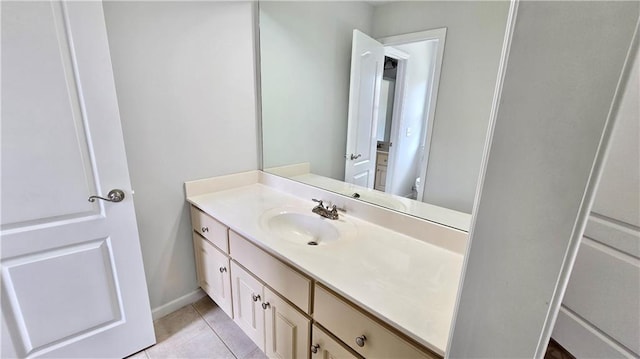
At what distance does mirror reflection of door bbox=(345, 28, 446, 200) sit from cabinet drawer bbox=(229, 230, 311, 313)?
685 mm

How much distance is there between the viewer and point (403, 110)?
4.27ft

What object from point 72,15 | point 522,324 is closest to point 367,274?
point 522,324

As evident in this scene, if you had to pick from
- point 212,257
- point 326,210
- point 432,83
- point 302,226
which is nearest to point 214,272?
point 212,257

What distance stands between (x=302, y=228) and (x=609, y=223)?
47.6 inches

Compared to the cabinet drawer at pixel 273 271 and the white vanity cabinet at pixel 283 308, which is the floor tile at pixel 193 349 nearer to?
the white vanity cabinet at pixel 283 308

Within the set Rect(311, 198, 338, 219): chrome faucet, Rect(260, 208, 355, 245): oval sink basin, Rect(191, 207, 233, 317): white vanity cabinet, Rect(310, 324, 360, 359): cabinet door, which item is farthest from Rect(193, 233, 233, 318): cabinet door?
Rect(310, 324, 360, 359): cabinet door

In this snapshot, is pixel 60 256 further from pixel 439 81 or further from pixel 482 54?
pixel 482 54

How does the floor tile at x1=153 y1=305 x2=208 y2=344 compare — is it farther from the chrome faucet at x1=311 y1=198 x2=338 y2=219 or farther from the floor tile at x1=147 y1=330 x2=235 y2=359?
the chrome faucet at x1=311 y1=198 x2=338 y2=219

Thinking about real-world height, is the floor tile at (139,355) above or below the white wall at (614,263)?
below

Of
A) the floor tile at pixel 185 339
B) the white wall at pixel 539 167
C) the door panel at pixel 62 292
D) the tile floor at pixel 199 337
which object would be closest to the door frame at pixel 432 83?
the white wall at pixel 539 167

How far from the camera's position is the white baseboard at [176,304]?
66.6 inches

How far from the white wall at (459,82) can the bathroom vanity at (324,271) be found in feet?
0.76

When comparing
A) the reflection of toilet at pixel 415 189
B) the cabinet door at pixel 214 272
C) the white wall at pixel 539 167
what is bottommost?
the cabinet door at pixel 214 272

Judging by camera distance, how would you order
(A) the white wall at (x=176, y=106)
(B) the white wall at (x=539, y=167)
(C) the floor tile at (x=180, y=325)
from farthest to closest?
(C) the floor tile at (x=180, y=325) < (A) the white wall at (x=176, y=106) < (B) the white wall at (x=539, y=167)
